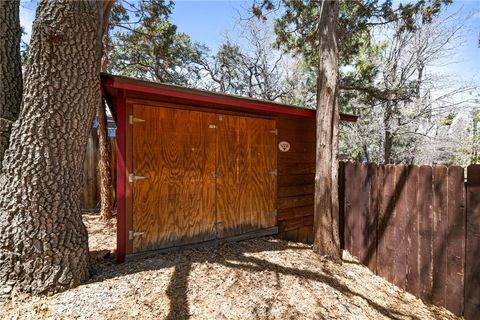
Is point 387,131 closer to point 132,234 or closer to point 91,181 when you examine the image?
point 91,181

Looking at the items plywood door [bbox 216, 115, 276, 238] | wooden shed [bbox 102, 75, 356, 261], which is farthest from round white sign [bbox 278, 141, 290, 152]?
plywood door [bbox 216, 115, 276, 238]

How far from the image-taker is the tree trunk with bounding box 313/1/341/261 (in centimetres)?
358

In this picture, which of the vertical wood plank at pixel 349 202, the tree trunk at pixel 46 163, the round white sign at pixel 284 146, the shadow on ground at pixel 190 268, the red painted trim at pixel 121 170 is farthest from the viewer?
the round white sign at pixel 284 146

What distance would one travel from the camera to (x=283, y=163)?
4.68 m

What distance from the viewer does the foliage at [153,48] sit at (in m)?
6.06

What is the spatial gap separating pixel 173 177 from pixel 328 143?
2.06 meters

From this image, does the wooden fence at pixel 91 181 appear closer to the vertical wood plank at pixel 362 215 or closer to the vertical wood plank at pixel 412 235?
the vertical wood plank at pixel 362 215

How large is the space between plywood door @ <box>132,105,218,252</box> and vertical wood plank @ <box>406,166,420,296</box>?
243 cm

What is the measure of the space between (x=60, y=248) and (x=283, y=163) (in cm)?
333

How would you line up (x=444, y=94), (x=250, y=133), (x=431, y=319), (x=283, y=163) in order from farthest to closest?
1. (x=444, y=94)
2. (x=283, y=163)
3. (x=250, y=133)
4. (x=431, y=319)

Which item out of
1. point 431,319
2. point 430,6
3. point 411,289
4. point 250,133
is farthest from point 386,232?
point 430,6

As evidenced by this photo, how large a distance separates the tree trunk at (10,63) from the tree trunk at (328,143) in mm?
3407

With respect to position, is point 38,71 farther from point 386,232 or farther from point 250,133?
point 386,232

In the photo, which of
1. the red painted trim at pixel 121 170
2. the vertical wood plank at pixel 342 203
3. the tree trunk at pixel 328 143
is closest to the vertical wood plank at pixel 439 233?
the tree trunk at pixel 328 143
